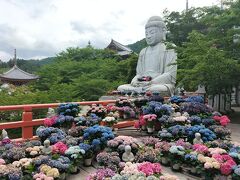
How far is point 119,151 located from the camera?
4.85 metres

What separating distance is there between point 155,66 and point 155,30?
6.44ft

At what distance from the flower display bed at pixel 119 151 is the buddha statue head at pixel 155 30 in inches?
332

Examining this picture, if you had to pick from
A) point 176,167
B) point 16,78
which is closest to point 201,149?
point 176,167

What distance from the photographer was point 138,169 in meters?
3.91

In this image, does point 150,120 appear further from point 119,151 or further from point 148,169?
point 148,169

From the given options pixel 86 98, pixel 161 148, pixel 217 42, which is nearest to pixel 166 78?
pixel 217 42

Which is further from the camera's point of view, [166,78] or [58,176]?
[166,78]

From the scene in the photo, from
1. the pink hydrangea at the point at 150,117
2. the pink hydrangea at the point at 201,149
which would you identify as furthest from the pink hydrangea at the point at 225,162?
the pink hydrangea at the point at 150,117

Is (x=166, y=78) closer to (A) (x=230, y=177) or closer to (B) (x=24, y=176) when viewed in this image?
(A) (x=230, y=177)

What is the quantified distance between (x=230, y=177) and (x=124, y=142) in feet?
5.98

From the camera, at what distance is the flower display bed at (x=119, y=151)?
13.0ft

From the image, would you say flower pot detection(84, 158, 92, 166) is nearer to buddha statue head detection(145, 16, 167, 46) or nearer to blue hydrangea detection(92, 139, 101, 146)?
blue hydrangea detection(92, 139, 101, 146)

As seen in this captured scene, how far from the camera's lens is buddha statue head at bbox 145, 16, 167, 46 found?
14.7 metres

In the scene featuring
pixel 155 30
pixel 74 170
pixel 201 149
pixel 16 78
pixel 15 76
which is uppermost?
pixel 155 30
